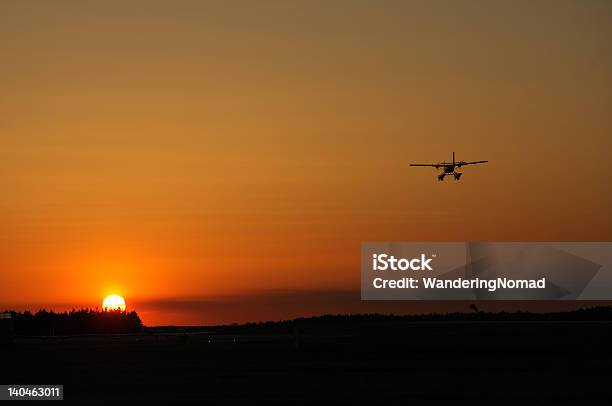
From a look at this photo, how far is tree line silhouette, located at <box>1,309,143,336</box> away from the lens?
13000 centimetres

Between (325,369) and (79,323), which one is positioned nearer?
(325,369)

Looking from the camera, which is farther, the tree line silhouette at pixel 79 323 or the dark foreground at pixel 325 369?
the tree line silhouette at pixel 79 323

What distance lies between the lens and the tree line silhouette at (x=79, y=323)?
427 ft

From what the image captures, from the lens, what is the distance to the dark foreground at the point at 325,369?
154 feet

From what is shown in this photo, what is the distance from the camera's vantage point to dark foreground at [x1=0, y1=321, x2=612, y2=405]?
46.9m

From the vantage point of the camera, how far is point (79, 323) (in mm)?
134125

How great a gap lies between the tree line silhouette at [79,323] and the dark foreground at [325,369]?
3489 cm

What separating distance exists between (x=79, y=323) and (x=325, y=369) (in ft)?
263

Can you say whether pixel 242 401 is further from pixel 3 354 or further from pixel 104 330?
pixel 104 330

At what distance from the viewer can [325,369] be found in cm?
5941

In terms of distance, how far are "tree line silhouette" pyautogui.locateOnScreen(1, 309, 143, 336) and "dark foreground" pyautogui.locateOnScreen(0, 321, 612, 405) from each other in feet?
114

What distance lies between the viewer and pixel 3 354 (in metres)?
77.2

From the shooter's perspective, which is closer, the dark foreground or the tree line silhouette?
the dark foreground

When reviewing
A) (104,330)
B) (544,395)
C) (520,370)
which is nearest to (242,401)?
(544,395)
